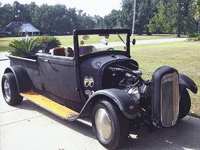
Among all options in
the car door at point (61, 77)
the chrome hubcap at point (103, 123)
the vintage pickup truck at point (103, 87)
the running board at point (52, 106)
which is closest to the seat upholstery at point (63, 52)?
the vintage pickup truck at point (103, 87)

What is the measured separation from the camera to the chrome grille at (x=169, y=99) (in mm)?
2939

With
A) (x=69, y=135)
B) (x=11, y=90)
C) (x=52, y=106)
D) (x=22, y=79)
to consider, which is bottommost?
(x=69, y=135)

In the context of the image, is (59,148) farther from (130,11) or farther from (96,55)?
(130,11)

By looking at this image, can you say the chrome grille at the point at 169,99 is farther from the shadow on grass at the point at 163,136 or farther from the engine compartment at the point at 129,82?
the shadow on grass at the point at 163,136

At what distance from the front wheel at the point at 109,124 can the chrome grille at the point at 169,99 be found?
55 centimetres

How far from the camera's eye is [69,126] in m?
3.94

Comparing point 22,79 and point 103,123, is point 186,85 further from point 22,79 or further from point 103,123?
point 22,79

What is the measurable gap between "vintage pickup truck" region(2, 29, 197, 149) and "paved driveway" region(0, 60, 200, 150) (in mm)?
280

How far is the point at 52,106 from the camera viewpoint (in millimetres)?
4055

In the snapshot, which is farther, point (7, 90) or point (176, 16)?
point (176, 16)

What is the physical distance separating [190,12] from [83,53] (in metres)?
49.5

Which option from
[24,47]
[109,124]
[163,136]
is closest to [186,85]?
[163,136]

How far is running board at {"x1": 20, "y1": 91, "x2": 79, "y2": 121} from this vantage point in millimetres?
3592

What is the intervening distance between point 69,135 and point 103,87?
39.7 inches
